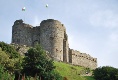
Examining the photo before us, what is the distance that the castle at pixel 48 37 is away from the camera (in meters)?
74.2

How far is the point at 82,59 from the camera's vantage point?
84000 millimetres

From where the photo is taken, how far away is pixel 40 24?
78125 mm

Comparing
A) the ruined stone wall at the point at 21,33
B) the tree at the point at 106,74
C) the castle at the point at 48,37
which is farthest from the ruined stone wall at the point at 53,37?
the tree at the point at 106,74

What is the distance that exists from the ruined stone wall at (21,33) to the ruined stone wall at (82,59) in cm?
996

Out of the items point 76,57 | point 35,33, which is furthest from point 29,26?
point 76,57

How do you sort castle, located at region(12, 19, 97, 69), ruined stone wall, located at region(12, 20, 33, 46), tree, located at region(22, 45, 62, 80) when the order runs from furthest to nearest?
ruined stone wall, located at region(12, 20, 33, 46)
castle, located at region(12, 19, 97, 69)
tree, located at region(22, 45, 62, 80)

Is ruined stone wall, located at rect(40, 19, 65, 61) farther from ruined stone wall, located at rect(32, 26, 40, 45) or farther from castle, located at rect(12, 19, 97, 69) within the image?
ruined stone wall, located at rect(32, 26, 40, 45)

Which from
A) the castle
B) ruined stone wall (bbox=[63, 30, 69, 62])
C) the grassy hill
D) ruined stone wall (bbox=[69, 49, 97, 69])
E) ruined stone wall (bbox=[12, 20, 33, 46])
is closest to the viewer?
the grassy hill

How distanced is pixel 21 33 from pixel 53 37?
303 inches

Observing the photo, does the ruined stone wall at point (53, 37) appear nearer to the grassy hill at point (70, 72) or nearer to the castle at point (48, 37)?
the castle at point (48, 37)

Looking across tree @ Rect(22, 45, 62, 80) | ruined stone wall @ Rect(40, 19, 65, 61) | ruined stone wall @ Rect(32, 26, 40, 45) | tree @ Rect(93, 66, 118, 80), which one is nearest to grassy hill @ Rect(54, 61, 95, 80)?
tree @ Rect(93, 66, 118, 80)

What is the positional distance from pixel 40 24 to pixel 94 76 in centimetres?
2173

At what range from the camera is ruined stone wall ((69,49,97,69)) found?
80.4m

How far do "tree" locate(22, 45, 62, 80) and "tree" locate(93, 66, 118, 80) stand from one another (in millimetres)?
15728
